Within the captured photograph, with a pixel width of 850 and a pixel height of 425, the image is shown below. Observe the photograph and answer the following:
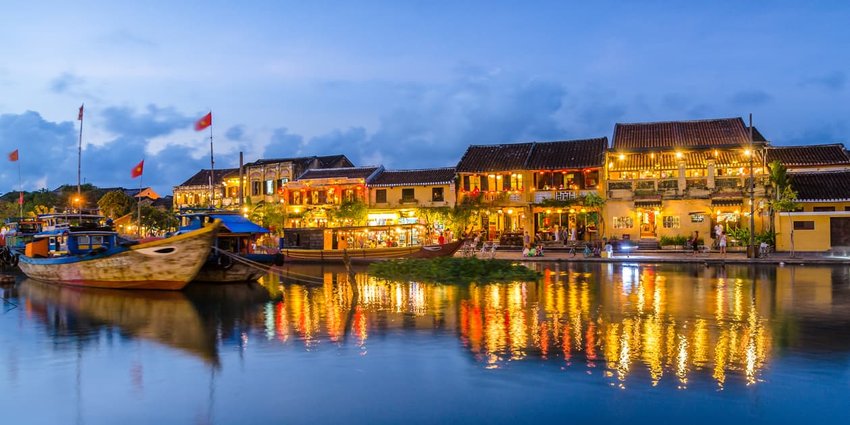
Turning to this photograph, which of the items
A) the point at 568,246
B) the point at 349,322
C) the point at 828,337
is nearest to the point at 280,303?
the point at 349,322

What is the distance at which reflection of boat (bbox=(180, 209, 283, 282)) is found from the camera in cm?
2853

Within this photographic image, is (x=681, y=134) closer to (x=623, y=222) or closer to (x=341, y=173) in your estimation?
(x=623, y=222)

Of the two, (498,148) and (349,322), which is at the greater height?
(498,148)

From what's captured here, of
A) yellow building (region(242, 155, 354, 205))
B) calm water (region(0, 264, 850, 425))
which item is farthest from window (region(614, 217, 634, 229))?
yellow building (region(242, 155, 354, 205))

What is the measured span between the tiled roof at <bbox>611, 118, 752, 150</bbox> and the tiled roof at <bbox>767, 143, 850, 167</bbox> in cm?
341

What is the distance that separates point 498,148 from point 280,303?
33041 mm

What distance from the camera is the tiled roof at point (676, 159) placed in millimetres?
42500

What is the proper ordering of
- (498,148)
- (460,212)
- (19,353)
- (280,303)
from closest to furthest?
(19,353), (280,303), (460,212), (498,148)

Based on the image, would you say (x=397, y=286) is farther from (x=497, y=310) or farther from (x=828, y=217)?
(x=828, y=217)

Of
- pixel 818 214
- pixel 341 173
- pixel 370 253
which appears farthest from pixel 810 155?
pixel 341 173

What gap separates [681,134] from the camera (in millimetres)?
45094

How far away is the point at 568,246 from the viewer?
44.2 metres

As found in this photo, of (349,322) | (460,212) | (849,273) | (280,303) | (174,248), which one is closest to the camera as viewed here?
(349,322)

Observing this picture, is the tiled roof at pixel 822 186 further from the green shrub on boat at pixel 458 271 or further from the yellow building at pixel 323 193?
the yellow building at pixel 323 193
